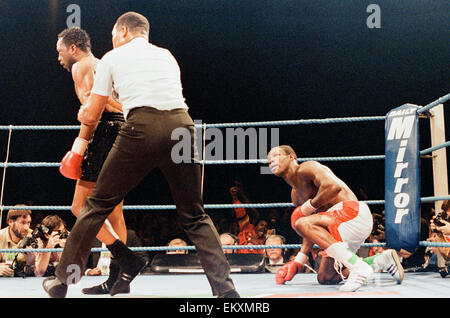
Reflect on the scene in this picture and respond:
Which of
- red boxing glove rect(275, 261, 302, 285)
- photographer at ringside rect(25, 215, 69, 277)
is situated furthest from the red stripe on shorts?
photographer at ringside rect(25, 215, 69, 277)

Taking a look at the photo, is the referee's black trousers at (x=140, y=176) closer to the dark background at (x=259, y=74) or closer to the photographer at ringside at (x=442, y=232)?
the photographer at ringside at (x=442, y=232)

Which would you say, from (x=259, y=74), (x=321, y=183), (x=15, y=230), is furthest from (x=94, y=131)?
(x=259, y=74)

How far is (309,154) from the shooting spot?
541 centimetres

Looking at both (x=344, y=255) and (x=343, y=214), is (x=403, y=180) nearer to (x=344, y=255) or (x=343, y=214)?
(x=343, y=214)

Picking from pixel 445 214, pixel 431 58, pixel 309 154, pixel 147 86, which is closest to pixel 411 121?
pixel 445 214

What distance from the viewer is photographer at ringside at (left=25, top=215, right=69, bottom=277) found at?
2.75m

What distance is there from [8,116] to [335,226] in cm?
426

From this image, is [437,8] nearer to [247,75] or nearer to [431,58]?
[431,58]

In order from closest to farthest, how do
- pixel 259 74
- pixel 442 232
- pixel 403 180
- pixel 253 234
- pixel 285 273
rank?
1. pixel 285 273
2. pixel 403 180
3. pixel 442 232
4. pixel 253 234
5. pixel 259 74

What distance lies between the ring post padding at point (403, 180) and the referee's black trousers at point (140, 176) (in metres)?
1.19

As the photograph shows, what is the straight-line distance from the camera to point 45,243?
327 cm

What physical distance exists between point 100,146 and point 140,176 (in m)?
0.44

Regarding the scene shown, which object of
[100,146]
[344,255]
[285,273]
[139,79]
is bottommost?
[285,273]

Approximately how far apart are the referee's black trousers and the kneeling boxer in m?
0.63
